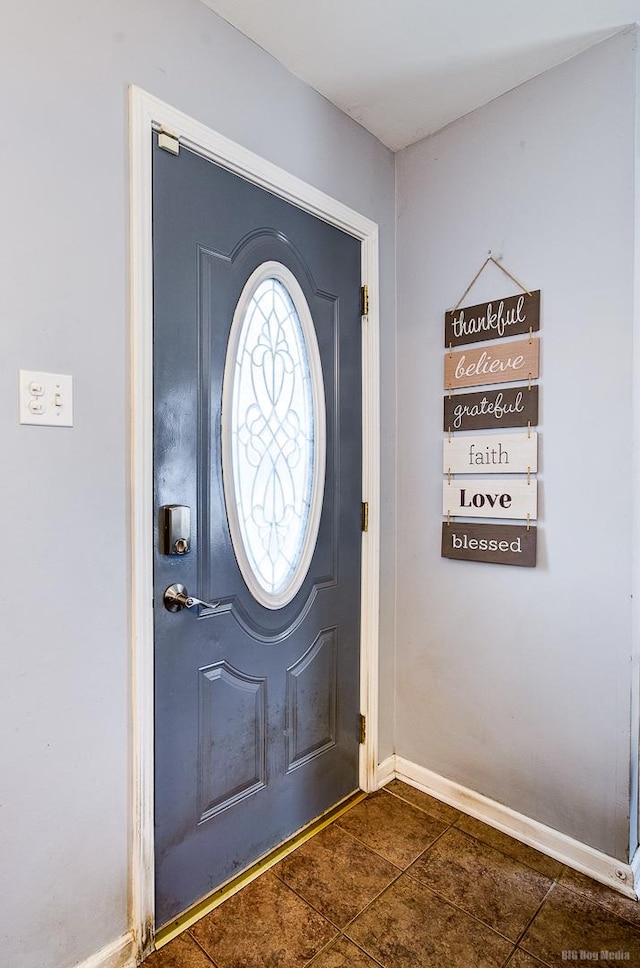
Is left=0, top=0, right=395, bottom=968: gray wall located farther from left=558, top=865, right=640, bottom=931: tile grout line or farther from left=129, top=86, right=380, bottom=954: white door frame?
left=558, top=865, right=640, bottom=931: tile grout line

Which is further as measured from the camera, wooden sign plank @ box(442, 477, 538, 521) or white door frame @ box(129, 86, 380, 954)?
wooden sign plank @ box(442, 477, 538, 521)

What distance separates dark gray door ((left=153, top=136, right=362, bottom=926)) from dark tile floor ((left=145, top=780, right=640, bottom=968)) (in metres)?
0.13

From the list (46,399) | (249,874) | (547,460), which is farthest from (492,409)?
(249,874)

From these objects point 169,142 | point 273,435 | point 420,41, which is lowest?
point 273,435

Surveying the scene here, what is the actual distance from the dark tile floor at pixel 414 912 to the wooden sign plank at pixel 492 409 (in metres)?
1.46

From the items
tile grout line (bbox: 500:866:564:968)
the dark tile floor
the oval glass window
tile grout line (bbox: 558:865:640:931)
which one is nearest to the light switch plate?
the oval glass window

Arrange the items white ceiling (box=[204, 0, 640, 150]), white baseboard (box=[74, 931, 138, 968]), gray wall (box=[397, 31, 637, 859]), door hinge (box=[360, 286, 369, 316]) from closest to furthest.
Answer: white baseboard (box=[74, 931, 138, 968])
white ceiling (box=[204, 0, 640, 150])
gray wall (box=[397, 31, 637, 859])
door hinge (box=[360, 286, 369, 316])

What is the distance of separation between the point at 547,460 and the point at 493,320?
1.79ft

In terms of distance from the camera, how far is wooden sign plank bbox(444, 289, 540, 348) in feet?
5.89

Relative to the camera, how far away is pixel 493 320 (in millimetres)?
1890

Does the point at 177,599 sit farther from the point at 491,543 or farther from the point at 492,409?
the point at 492,409

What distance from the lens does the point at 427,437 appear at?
83.0 inches

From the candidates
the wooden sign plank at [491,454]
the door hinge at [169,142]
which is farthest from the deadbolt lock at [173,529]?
the wooden sign plank at [491,454]

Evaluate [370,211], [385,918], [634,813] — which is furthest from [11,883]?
[370,211]
